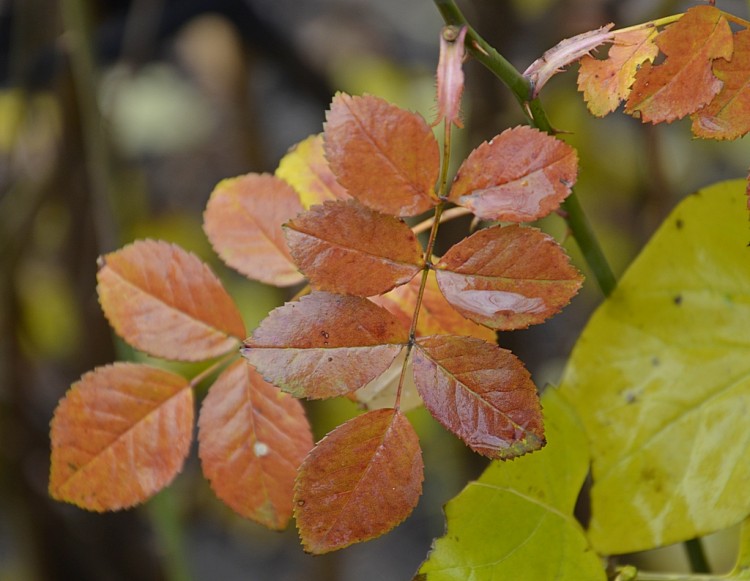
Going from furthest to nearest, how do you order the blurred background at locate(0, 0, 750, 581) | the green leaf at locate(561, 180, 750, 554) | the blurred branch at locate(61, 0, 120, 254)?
the blurred background at locate(0, 0, 750, 581) < the blurred branch at locate(61, 0, 120, 254) < the green leaf at locate(561, 180, 750, 554)

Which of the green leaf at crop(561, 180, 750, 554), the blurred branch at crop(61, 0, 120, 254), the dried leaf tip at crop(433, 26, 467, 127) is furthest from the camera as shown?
the blurred branch at crop(61, 0, 120, 254)

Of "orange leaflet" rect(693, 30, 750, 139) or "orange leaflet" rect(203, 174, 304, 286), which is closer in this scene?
"orange leaflet" rect(693, 30, 750, 139)

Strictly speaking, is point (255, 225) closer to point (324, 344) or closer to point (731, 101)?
point (324, 344)

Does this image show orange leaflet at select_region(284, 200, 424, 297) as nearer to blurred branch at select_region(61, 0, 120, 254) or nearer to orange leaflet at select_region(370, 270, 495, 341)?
orange leaflet at select_region(370, 270, 495, 341)

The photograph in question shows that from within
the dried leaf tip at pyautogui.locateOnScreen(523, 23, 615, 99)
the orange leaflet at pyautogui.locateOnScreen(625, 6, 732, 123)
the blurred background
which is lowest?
the blurred background

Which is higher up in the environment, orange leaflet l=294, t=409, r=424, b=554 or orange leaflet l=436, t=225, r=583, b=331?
orange leaflet l=436, t=225, r=583, b=331

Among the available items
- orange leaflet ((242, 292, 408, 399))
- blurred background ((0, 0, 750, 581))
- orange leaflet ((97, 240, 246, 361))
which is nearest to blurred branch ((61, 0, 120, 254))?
blurred background ((0, 0, 750, 581))

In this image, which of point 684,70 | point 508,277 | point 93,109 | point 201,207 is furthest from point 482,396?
point 201,207
